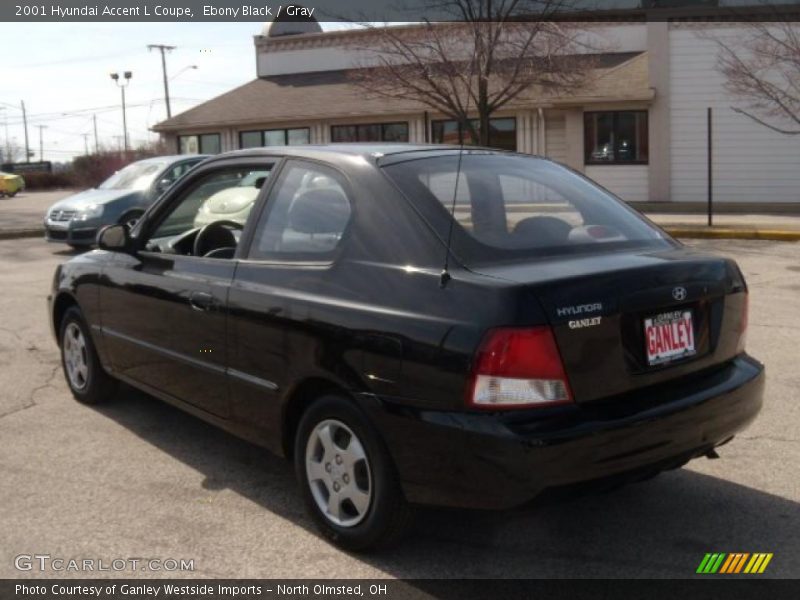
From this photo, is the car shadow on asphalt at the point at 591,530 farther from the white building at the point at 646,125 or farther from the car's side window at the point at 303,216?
the white building at the point at 646,125

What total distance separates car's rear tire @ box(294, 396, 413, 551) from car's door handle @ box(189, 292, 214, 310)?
82 centimetres

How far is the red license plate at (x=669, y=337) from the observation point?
11.0 ft

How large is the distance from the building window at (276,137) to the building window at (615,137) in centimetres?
888

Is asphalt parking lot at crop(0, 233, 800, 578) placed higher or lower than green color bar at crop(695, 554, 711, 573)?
higher

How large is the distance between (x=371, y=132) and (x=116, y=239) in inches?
910

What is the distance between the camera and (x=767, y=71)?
2258 cm

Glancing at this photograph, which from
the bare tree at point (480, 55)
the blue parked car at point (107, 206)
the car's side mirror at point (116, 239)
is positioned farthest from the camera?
the bare tree at point (480, 55)

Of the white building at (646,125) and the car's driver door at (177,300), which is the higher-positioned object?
the white building at (646,125)

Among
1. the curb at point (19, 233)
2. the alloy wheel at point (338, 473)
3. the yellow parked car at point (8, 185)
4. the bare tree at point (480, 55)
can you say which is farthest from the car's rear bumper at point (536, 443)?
the yellow parked car at point (8, 185)

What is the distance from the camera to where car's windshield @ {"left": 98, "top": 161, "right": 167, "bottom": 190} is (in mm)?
14836

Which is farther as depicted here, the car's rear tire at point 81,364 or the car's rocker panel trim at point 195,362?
the car's rear tire at point 81,364

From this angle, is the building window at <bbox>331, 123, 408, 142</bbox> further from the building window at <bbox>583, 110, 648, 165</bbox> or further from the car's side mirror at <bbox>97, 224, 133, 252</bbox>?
the car's side mirror at <bbox>97, 224, 133, 252</bbox>
